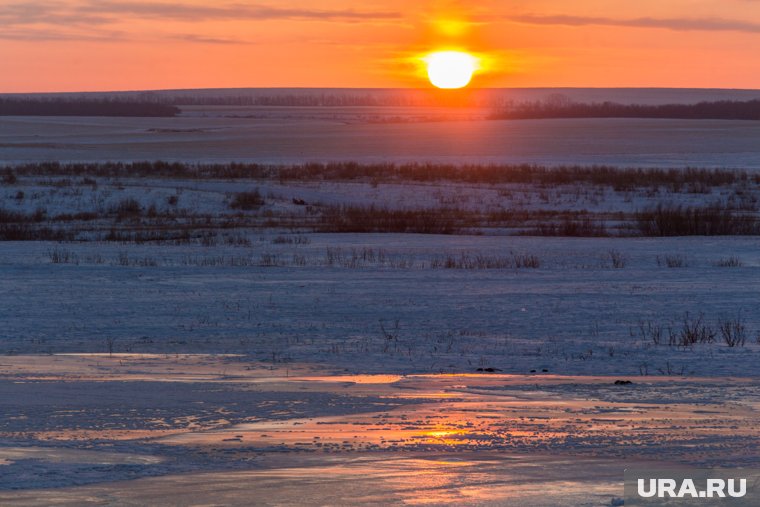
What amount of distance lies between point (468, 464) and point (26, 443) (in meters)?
2.71

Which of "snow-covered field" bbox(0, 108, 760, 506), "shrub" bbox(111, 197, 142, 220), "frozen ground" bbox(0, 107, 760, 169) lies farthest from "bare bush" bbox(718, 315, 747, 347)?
"frozen ground" bbox(0, 107, 760, 169)

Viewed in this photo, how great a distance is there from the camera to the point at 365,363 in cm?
1016

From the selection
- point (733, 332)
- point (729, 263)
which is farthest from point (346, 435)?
point (729, 263)

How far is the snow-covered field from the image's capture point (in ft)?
20.0

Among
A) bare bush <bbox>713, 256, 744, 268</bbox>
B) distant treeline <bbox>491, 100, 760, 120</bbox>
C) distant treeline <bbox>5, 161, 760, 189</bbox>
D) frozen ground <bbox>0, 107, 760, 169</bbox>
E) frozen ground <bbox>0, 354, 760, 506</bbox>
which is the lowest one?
frozen ground <bbox>0, 354, 760, 506</bbox>

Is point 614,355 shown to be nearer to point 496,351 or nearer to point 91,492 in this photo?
point 496,351

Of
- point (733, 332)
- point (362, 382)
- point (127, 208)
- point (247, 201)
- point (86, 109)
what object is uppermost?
point (86, 109)

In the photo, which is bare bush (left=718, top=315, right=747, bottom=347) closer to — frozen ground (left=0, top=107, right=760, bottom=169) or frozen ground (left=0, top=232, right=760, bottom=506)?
frozen ground (left=0, top=232, right=760, bottom=506)

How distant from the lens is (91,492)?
5.66 metres

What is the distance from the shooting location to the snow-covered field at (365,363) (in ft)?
20.0

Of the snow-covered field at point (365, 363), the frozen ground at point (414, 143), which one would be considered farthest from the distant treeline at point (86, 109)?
the snow-covered field at point (365, 363)

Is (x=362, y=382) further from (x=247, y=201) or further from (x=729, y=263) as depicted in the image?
(x=247, y=201)

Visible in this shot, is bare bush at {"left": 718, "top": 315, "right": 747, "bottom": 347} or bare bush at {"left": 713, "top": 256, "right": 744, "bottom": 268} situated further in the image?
bare bush at {"left": 713, "top": 256, "right": 744, "bottom": 268}

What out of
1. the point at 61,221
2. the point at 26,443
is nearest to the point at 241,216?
the point at 61,221
